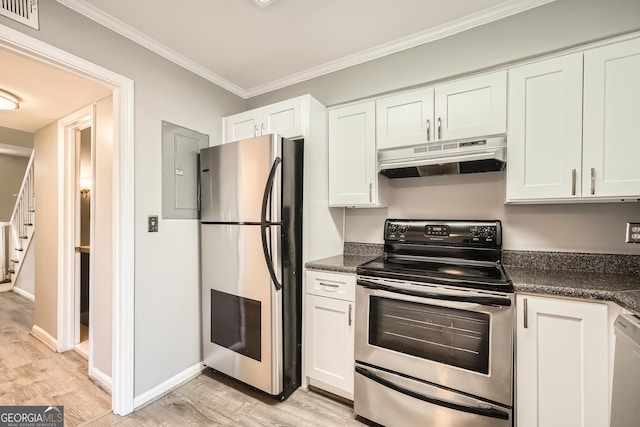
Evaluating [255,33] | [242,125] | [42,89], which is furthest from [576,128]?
[42,89]

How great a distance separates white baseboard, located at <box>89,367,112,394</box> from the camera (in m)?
2.11

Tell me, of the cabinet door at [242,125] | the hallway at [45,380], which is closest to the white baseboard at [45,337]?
the hallway at [45,380]

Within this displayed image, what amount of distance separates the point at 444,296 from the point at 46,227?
12.6 ft

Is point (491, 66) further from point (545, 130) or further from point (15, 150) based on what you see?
point (15, 150)

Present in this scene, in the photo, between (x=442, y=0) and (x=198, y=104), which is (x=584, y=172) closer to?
(x=442, y=0)

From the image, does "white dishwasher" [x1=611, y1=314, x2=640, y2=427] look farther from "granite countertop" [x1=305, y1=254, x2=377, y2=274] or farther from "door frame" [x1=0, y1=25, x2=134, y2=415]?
"door frame" [x1=0, y1=25, x2=134, y2=415]

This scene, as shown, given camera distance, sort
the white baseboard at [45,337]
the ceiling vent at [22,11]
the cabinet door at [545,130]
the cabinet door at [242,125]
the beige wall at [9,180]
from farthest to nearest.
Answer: the beige wall at [9,180] → the white baseboard at [45,337] → the cabinet door at [242,125] → the cabinet door at [545,130] → the ceiling vent at [22,11]

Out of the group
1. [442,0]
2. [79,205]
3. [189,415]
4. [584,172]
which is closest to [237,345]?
[189,415]

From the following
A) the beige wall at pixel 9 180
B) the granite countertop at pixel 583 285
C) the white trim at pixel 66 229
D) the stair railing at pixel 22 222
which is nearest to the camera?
the granite countertop at pixel 583 285

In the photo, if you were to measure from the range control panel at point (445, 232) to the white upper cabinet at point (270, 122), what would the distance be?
108 centimetres

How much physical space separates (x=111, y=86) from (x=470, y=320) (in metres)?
2.65

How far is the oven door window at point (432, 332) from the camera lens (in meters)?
1.45

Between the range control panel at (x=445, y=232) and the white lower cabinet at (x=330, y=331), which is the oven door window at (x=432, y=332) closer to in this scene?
the white lower cabinet at (x=330, y=331)

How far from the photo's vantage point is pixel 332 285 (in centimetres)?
194
